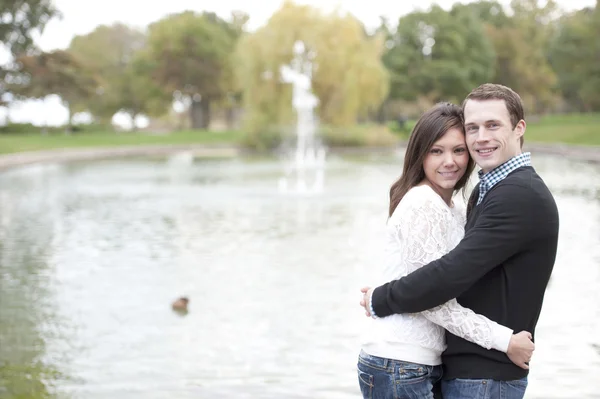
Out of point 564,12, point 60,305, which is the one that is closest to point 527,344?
point 60,305

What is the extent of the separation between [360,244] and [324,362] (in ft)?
17.7

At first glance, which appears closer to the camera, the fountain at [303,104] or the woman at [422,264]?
the woman at [422,264]

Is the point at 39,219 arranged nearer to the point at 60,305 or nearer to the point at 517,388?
the point at 60,305

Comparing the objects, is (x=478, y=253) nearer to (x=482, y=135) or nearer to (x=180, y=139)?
(x=482, y=135)

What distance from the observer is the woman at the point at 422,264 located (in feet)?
8.50

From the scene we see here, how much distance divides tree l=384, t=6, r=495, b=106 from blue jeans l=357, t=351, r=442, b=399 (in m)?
62.2

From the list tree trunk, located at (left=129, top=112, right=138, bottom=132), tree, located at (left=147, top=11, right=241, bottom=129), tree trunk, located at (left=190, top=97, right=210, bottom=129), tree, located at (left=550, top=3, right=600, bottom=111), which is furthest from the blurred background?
tree trunk, located at (left=129, top=112, right=138, bottom=132)

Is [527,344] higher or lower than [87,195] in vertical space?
higher

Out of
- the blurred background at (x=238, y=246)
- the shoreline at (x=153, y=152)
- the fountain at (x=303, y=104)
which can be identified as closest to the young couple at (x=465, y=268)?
the blurred background at (x=238, y=246)

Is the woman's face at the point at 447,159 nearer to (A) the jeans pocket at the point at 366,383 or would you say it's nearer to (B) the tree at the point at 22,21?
(A) the jeans pocket at the point at 366,383

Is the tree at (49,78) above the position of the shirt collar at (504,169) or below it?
above

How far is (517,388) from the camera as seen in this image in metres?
2.64

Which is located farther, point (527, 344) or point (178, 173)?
point (178, 173)

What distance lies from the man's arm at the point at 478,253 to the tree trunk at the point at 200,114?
247 feet
